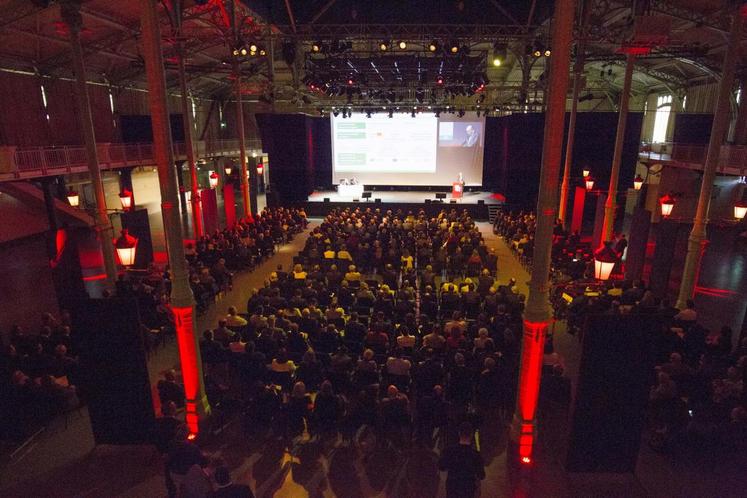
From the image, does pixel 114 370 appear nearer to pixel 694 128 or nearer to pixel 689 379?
pixel 689 379

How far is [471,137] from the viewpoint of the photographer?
23719 mm

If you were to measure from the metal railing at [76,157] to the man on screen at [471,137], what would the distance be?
1415 centimetres

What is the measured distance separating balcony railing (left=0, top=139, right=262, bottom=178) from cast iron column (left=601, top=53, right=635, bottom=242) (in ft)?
51.0

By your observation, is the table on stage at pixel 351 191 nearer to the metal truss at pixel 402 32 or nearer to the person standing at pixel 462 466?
the metal truss at pixel 402 32

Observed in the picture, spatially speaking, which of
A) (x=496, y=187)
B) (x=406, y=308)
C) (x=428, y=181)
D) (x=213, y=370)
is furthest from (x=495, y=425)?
(x=496, y=187)

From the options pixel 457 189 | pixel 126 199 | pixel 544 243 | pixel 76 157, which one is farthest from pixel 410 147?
pixel 544 243

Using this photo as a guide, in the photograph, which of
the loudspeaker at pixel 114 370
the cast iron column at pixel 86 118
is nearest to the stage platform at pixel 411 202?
the cast iron column at pixel 86 118

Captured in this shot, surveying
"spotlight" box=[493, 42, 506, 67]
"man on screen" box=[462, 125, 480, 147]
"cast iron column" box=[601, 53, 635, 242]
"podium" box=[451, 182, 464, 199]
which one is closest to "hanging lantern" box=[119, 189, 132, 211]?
A: "spotlight" box=[493, 42, 506, 67]

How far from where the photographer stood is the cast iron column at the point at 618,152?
11664 millimetres

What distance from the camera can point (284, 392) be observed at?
277 inches

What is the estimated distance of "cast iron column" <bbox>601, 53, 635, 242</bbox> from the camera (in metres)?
11.7

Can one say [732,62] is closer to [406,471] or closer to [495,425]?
[495,425]

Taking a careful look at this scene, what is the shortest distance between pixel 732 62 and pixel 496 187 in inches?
670

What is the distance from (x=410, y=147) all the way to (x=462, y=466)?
1982cm
